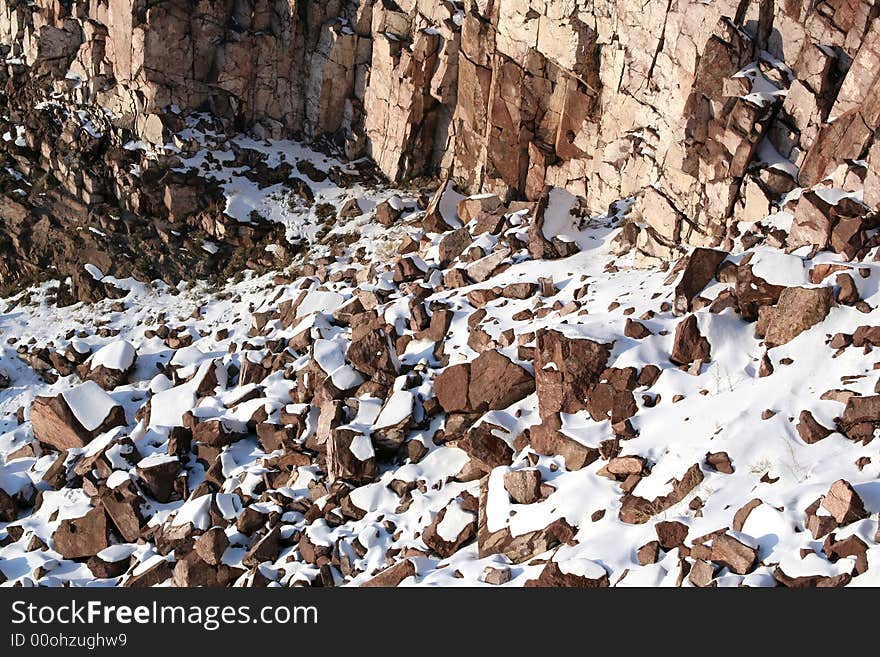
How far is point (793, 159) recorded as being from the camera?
15.3 meters

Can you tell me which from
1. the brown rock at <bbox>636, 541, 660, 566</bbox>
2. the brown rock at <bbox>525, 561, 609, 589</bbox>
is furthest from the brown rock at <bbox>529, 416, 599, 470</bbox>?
the brown rock at <bbox>525, 561, 609, 589</bbox>

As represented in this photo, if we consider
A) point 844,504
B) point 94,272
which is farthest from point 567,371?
point 94,272

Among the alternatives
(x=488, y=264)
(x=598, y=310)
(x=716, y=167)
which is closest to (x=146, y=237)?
(x=488, y=264)

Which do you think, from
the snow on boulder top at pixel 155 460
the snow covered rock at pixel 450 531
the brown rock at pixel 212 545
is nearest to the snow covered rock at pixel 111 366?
the snow on boulder top at pixel 155 460

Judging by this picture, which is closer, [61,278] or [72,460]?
[72,460]

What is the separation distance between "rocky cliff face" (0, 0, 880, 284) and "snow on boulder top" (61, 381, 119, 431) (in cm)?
929

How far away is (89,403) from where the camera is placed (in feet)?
53.9

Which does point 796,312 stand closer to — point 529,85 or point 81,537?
point 529,85

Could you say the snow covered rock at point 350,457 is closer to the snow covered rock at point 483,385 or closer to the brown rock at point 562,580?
the snow covered rock at point 483,385

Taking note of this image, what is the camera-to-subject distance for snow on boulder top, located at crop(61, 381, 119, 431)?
16.2 metres

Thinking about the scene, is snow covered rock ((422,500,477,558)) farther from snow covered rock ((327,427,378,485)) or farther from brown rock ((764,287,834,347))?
brown rock ((764,287,834,347))

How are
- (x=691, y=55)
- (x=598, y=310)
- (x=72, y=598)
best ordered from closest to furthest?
(x=72, y=598) → (x=598, y=310) → (x=691, y=55)

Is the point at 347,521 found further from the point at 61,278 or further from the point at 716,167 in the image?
the point at 61,278

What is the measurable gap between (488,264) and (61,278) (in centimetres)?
1109
